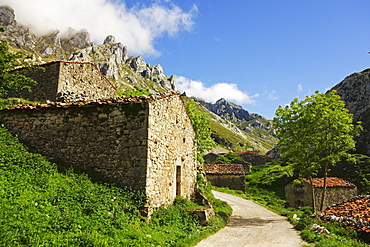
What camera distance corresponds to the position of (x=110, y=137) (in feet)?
32.9

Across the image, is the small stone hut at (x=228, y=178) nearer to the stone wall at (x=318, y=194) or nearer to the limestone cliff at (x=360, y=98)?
the stone wall at (x=318, y=194)

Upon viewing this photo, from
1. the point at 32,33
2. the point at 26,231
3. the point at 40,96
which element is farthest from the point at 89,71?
the point at 32,33

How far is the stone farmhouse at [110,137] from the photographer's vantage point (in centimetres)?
968

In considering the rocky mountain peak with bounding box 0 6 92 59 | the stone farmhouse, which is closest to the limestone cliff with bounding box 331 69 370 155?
the stone farmhouse

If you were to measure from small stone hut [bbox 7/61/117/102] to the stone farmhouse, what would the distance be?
350cm

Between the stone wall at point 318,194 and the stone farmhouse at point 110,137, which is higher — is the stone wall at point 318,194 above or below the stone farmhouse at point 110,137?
below

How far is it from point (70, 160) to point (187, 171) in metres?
6.30

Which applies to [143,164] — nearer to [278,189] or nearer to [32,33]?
[278,189]

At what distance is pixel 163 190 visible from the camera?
10.8 meters

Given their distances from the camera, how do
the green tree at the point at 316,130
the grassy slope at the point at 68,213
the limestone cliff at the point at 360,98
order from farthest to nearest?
the limestone cliff at the point at 360,98
the green tree at the point at 316,130
the grassy slope at the point at 68,213

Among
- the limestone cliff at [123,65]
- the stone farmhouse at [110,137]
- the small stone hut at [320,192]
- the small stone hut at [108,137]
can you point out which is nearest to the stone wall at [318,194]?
the small stone hut at [320,192]

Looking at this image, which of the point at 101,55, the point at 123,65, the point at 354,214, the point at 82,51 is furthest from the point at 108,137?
the point at 123,65

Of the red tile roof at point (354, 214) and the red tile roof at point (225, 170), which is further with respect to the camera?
the red tile roof at point (225, 170)

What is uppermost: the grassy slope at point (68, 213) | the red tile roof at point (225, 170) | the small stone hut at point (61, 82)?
the small stone hut at point (61, 82)
